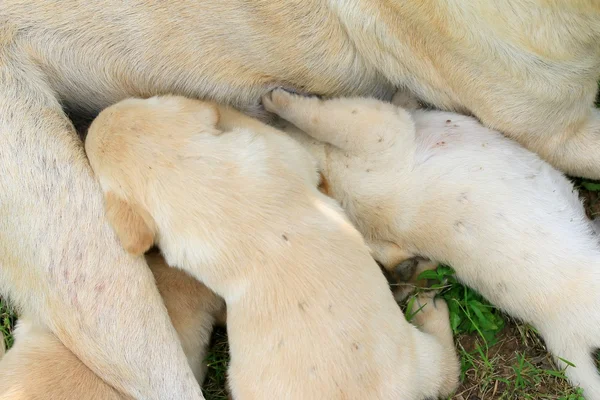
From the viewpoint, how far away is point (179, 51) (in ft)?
9.32

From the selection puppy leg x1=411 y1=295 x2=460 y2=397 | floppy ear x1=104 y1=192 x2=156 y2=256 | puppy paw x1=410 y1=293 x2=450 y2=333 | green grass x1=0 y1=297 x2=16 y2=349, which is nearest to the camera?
floppy ear x1=104 y1=192 x2=156 y2=256

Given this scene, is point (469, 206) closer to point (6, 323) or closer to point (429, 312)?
point (429, 312)

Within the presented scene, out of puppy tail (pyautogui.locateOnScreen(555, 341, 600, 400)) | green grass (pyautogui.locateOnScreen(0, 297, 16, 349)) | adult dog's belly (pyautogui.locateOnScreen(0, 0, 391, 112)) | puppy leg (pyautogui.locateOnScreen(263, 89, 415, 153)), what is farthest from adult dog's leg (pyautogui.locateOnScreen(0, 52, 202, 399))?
puppy tail (pyautogui.locateOnScreen(555, 341, 600, 400))

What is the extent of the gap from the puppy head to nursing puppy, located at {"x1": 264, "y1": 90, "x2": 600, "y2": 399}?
48 centimetres

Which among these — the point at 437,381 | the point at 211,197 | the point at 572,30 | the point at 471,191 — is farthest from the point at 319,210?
the point at 572,30

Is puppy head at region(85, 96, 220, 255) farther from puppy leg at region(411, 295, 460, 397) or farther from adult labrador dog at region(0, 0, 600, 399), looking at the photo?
puppy leg at region(411, 295, 460, 397)

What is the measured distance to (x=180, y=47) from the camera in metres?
2.83

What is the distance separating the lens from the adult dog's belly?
9.08 ft

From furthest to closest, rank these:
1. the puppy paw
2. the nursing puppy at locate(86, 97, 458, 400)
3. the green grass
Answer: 1. the green grass
2. the puppy paw
3. the nursing puppy at locate(86, 97, 458, 400)

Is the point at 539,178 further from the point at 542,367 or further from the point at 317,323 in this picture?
the point at 317,323

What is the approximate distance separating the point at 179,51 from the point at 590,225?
1.73 metres

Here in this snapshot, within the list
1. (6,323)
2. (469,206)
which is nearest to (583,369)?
(469,206)

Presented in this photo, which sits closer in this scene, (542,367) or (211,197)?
(211,197)

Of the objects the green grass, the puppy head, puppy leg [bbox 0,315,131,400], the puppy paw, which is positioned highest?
the puppy head
